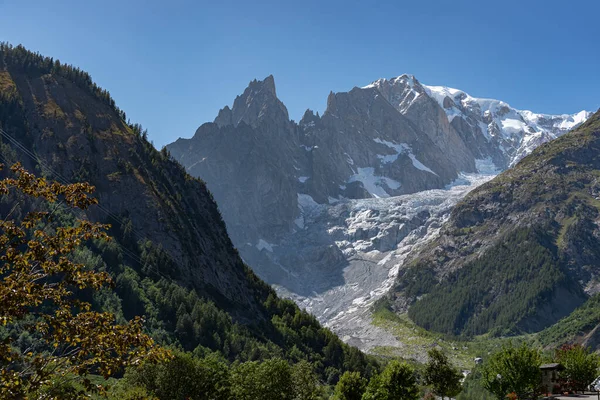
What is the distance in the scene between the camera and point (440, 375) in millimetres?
83438

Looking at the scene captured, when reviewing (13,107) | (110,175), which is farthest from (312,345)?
(13,107)

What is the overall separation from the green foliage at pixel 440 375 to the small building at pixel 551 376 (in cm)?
1581

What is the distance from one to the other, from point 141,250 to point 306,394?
96935mm

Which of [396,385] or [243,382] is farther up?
[243,382]

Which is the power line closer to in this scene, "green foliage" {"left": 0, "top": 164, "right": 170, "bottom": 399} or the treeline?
the treeline

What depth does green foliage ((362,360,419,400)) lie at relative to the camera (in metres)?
77.4

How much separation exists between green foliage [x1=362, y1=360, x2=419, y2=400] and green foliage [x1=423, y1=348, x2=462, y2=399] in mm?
5637

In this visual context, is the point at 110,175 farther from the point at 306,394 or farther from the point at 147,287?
the point at 306,394

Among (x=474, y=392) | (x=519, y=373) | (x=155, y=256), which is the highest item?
(x=155, y=256)

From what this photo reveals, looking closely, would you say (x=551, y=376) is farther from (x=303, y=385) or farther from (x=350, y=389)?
(x=303, y=385)

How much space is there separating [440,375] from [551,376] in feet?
65.5

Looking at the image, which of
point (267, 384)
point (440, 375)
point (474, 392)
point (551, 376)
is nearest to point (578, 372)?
point (551, 376)

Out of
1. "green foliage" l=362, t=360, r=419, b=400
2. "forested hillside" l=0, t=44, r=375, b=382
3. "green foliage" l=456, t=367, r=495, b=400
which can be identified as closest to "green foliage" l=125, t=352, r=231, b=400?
"green foliage" l=362, t=360, r=419, b=400

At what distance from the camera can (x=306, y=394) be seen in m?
76.7
